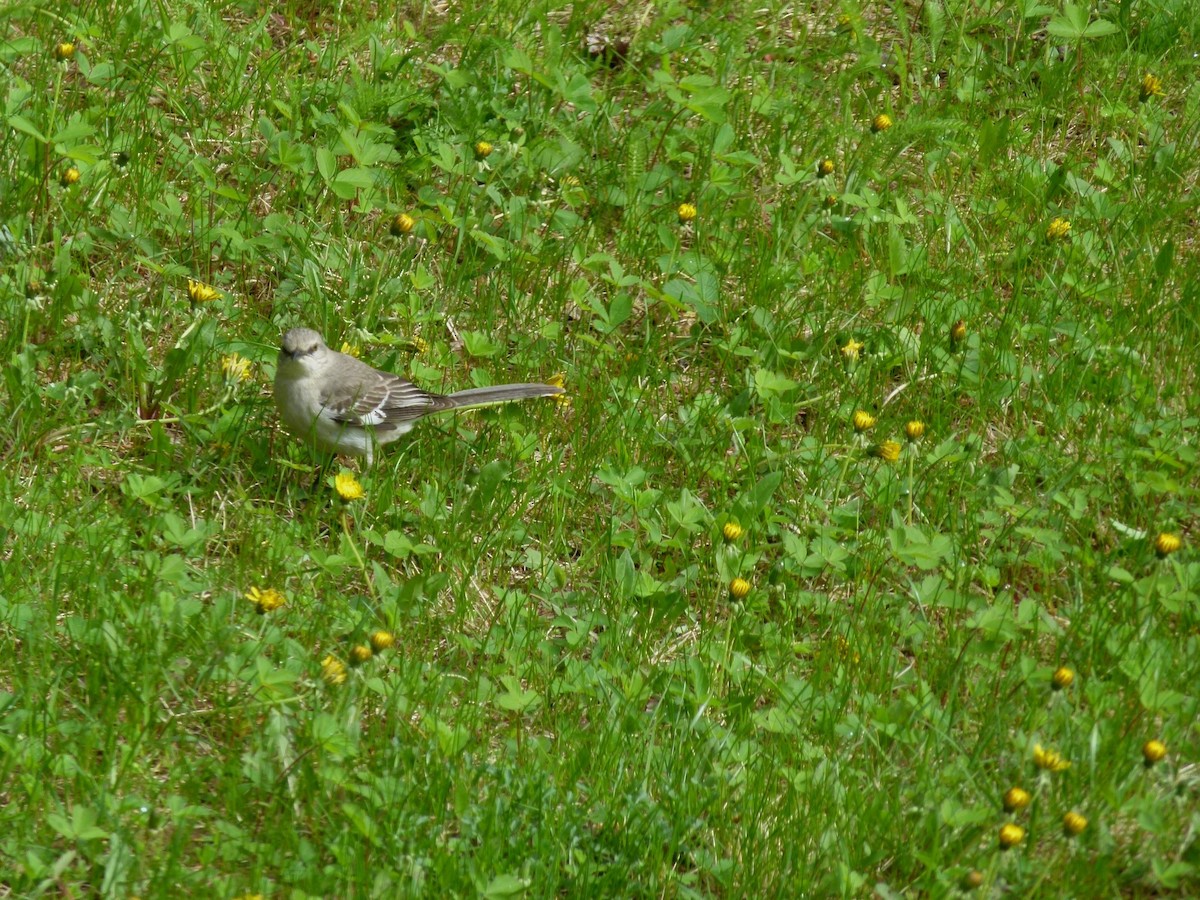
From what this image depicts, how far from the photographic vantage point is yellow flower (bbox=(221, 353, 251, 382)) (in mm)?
5500

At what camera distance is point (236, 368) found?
18.1 ft

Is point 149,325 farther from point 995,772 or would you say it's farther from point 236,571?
point 995,772

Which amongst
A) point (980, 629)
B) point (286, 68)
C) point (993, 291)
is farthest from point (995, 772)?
point (286, 68)

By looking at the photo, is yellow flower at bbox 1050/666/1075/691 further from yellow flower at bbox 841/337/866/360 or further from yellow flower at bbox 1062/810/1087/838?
yellow flower at bbox 841/337/866/360

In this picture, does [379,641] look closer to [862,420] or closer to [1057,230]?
[862,420]

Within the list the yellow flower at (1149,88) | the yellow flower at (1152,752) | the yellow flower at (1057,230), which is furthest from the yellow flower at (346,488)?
the yellow flower at (1149,88)

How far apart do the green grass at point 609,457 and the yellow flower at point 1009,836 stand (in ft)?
0.61

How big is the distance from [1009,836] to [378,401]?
293cm

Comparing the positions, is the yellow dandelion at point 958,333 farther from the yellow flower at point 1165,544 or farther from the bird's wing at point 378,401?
the bird's wing at point 378,401

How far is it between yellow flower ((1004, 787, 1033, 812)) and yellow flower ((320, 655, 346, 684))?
1.88 m

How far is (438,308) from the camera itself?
6266 millimetres

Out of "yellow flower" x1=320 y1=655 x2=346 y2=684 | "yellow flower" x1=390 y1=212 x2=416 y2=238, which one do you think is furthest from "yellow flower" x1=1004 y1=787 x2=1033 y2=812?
"yellow flower" x1=390 y1=212 x2=416 y2=238

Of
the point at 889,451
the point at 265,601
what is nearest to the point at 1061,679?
the point at 889,451

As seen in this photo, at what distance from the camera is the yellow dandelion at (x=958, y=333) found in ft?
19.8
